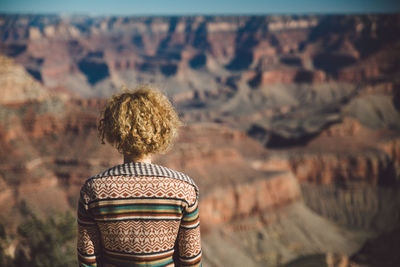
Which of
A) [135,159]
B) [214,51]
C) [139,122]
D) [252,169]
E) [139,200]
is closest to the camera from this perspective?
[139,200]

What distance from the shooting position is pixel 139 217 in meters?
3.14

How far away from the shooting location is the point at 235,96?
368 feet

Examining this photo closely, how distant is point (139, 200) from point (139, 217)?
0.16m

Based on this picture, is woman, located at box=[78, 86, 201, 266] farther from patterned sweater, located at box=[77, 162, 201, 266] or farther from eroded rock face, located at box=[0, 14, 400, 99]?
eroded rock face, located at box=[0, 14, 400, 99]

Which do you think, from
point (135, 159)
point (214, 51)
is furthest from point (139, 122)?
point (214, 51)

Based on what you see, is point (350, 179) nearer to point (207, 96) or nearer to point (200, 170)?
point (200, 170)

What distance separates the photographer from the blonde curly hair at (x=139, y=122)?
3.24 metres

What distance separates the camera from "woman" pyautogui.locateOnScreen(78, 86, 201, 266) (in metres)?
3.09

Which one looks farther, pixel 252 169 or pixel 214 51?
pixel 214 51

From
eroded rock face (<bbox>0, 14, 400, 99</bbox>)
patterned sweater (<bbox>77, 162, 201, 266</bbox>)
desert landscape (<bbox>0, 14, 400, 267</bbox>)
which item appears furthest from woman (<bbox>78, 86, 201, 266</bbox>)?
eroded rock face (<bbox>0, 14, 400, 99</bbox>)

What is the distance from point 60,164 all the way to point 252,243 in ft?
55.3

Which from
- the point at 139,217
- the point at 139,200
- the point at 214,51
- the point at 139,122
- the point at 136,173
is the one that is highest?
the point at 214,51

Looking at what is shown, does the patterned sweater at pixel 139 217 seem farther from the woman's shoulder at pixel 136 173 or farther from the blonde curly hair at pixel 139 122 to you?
the blonde curly hair at pixel 139 122

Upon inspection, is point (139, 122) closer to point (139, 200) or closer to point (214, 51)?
point (139, 200)
